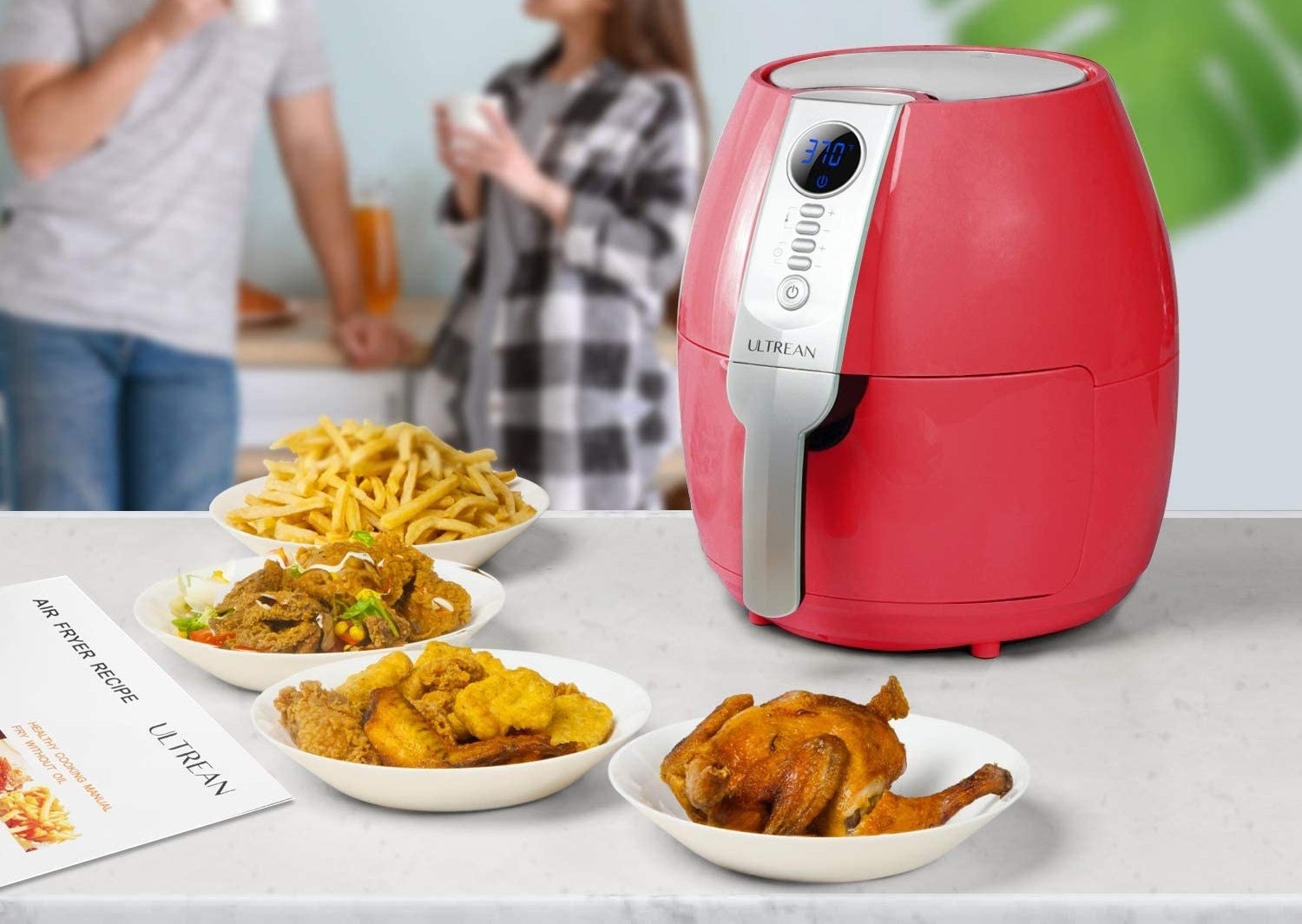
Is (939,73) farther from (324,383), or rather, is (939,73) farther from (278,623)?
(324,383)

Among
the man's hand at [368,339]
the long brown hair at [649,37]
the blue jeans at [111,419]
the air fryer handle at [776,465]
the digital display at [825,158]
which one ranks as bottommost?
the blue jeans at [111,419]

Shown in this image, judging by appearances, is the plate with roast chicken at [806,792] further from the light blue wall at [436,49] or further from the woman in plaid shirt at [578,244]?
the light blue wall at [436,49]

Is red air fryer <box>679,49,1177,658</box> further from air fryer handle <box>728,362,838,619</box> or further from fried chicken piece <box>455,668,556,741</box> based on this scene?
fried chicken piece <box>455,668,556,741</box>

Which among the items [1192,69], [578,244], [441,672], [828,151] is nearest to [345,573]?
[441,672]

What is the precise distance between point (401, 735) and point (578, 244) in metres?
1.96

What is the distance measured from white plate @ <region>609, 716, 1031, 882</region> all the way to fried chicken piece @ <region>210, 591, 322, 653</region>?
7.9 inches

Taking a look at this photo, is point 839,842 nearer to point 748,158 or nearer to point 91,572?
point 748,158

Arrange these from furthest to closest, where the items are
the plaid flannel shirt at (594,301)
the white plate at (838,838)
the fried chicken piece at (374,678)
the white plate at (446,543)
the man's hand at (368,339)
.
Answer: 1. the man's hand at (368,339)
2. the plaid flannel shirt at (594,301)
3. the white plate at (446,543)
4. the fried chicken piece at (374,678)
5. the white plate at (838,838)

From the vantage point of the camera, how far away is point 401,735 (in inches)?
27.9

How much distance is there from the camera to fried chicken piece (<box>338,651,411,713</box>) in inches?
29.0

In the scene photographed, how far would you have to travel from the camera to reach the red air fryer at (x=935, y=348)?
82cm

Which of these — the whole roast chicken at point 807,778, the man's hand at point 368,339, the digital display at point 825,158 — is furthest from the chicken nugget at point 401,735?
the man's hand at point 368,339

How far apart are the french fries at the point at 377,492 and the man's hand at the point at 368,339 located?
5.45ft

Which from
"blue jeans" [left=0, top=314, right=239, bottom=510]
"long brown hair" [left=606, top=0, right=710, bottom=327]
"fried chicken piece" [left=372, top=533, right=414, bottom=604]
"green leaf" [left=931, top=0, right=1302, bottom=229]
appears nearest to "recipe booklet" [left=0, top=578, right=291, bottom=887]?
"fried chicken piece" [left=372, top=533, right=414, bottom=604]
